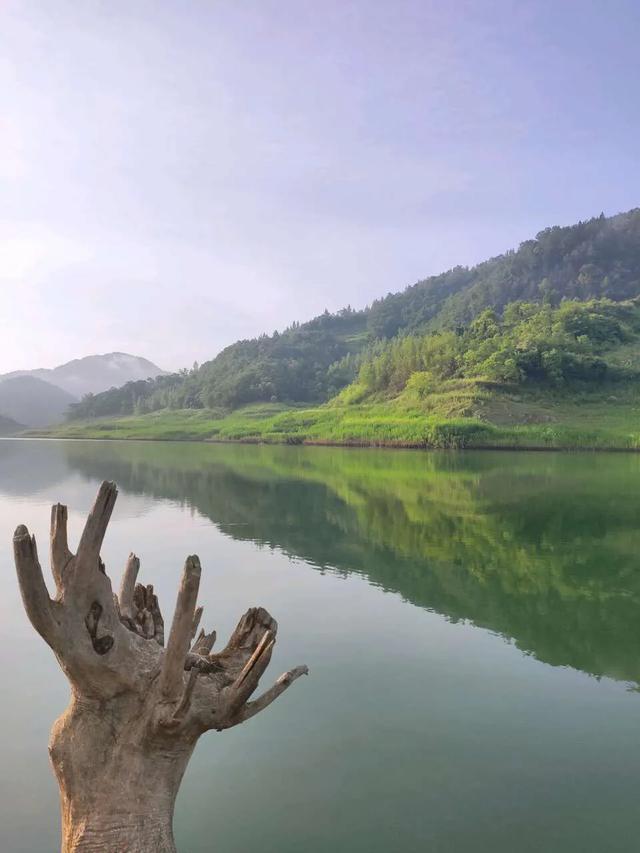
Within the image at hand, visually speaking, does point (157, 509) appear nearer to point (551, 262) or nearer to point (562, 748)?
point (562, 748)

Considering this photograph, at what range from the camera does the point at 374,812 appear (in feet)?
19.1

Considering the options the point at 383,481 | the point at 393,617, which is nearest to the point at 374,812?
the point at 393,617

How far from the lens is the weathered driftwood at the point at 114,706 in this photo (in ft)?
12.7

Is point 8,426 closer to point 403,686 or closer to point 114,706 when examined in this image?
point 403,686

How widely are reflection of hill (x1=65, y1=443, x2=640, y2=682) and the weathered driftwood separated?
23.6 ft

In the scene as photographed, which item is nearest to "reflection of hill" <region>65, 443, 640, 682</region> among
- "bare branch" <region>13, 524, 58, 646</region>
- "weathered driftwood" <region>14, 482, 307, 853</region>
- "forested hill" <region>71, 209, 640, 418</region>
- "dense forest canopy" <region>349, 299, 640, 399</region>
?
"weathered driftwood" <region>14, 482, 307, 853</region>

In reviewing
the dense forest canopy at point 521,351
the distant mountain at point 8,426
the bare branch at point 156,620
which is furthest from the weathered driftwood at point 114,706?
the distant mountain at point 8,426

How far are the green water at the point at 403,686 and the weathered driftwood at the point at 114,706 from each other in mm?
1780

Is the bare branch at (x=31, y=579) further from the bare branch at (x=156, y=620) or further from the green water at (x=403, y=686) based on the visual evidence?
the green water at (x=403, y=686)

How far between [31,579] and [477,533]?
17.4 m

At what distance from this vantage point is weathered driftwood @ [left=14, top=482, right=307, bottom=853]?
3.88 meters

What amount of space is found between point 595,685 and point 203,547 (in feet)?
38.5

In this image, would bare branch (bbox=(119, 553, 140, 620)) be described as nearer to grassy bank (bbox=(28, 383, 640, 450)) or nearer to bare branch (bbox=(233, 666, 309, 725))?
bare branch (bbox=(233, 666, 309, 725))

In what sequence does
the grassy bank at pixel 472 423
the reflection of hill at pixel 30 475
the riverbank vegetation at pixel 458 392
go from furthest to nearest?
the riverbank vegetation at pixel 458 392
the grassy bank at pixel 472 423
the reflection of hill at pixel 30 475
